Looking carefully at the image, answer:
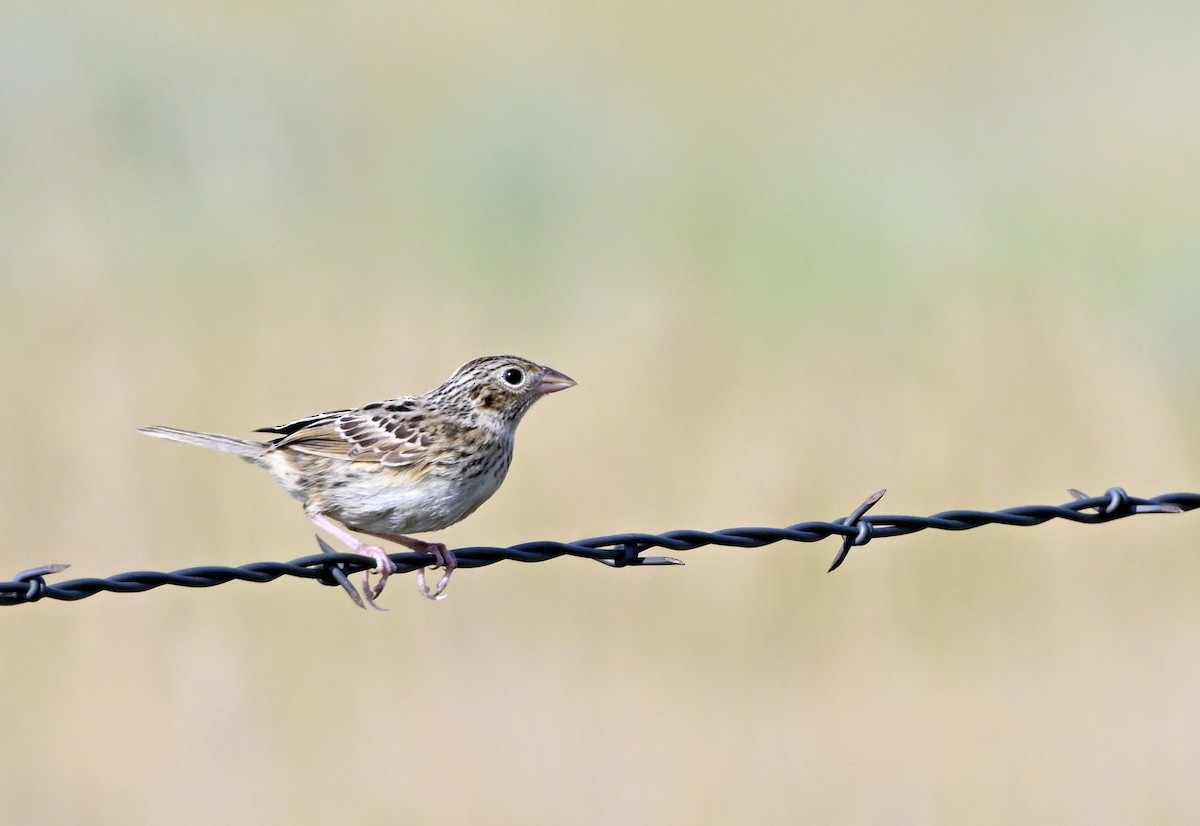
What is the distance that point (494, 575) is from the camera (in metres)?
10.5

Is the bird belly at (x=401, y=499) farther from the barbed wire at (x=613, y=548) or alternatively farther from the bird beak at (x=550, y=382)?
the barbed wire at (x=613, y=548)

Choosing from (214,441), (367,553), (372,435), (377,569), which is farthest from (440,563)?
(214,441)

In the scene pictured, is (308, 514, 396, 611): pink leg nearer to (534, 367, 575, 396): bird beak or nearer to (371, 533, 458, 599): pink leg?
(371, 533, 458, 599): pink leg

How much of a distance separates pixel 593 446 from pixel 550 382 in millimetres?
3812

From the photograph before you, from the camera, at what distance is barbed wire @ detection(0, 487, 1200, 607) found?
5.07 meters

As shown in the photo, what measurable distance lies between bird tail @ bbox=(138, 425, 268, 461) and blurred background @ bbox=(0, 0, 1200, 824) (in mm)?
2277

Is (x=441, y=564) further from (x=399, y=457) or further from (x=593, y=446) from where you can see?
(x=593, y=446)

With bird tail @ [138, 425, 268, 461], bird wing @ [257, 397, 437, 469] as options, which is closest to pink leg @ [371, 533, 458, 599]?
bird wing @ [257, 397, 437, 469]

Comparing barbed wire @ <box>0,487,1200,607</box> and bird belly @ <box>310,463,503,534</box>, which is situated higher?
bird belly @ <box>310,463,503,534</box>

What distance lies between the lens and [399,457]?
7406 millimetres

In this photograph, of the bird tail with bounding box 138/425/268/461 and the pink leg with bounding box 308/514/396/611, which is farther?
the bird tail with bounding box 138/425/268/461

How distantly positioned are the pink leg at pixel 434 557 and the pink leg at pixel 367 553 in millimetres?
175

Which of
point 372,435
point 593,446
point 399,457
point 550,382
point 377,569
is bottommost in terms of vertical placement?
point 377,569

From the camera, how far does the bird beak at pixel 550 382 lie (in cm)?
820
